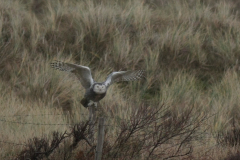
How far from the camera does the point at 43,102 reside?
340 inches

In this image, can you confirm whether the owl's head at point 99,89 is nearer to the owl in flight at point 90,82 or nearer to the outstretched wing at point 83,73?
the owl in flight at point 90,82

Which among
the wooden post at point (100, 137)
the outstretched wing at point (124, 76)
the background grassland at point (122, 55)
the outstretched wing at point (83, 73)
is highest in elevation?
the outstretched wing at point (83, 73)

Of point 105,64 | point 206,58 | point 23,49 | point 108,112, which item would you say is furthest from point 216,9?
point 108,112

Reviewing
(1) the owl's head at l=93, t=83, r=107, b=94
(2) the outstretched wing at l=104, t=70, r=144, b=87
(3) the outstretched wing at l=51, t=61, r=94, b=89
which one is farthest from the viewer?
(2) the outstretched wing at l=104, t=70, r=144, b=87

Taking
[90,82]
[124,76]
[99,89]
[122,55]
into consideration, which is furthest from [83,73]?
[122,55]

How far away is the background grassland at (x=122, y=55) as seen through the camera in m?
8.41

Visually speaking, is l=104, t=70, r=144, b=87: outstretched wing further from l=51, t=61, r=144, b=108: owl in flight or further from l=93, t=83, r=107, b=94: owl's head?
l=93, t=83, r=107, b=94: owl's head

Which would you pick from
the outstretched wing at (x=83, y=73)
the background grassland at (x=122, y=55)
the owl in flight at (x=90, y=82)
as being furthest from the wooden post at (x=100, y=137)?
the background grassland at (x=122, y=55)

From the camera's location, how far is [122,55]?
10.1 metres

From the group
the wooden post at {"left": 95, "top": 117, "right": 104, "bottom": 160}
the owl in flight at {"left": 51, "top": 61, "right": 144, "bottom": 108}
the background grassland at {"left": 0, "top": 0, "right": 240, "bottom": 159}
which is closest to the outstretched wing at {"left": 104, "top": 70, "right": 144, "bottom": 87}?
the owl in flight at {"left": 51, "top": 61, "right": 144, "bottom": 108}

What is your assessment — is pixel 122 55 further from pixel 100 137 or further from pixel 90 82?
pixel 100 137

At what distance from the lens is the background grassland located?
8.41 meters

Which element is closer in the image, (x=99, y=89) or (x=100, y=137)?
(x=99, y=89)

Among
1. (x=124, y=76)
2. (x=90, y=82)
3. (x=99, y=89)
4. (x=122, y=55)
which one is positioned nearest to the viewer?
(x=99, y=89)
